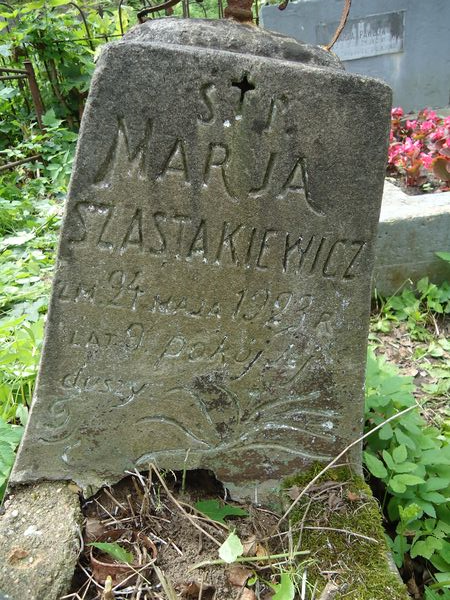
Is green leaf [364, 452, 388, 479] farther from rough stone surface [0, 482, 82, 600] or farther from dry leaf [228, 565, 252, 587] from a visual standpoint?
rough stone surface [0, 482, 82, 600]

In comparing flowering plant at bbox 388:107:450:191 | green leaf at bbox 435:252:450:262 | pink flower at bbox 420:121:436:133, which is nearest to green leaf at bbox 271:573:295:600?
green leaf at bbox 435:252:450:262

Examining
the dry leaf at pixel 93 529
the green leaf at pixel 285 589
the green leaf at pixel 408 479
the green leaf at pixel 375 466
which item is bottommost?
the green leaf at pixel 408 479

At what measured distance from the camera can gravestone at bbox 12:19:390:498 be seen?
4.16 feet

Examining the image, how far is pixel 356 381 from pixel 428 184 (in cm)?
287

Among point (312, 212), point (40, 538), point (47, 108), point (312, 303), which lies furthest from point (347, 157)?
point (47, 108)

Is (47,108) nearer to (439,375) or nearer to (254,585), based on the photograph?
(439,375)

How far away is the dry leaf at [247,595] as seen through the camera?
1.43m

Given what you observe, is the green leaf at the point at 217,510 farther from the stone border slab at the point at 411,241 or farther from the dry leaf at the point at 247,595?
the stone border slab at the point at 411,241

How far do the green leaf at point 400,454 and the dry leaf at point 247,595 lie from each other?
0.67m

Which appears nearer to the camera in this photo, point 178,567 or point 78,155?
point 78,155

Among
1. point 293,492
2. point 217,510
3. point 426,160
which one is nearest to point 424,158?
point 426,160

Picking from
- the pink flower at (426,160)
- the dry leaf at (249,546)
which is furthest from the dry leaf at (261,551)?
the pink flower at (426,160)

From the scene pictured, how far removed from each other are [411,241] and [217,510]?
2.06 metres

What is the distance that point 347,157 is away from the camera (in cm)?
137
